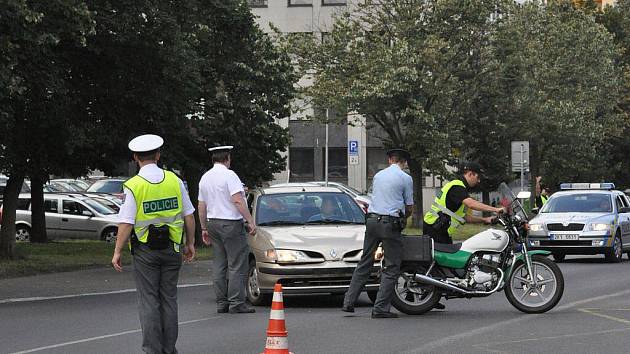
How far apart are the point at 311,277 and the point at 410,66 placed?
28.9 metres

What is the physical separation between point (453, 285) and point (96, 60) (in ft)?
39.0

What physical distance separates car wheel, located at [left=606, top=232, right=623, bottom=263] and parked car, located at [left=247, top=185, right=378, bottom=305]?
1114cm

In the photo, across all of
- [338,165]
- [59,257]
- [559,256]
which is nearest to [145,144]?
[59,257]

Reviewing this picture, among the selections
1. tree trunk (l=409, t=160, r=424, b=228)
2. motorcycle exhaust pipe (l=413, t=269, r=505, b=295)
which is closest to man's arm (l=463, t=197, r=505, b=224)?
motorcycle exhaust pipe (l=413, t=269, r=505, b=295)

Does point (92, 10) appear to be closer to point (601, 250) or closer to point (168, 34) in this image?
point (168, 34)

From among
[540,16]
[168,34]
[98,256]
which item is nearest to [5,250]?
[98,256]

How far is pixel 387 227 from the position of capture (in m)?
14.2

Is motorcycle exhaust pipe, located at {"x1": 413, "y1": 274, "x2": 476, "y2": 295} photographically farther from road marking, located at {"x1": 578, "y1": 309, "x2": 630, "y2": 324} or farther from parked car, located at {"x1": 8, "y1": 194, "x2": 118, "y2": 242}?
parked car, located at {"x1": 8, "y1": 194, "x2": 118, "y2": 242}

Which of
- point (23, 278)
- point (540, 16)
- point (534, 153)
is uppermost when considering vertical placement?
point (540, 16)

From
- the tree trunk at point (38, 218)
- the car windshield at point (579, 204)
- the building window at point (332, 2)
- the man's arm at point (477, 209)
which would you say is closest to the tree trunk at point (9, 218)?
the tree trunk at point (38, 218)

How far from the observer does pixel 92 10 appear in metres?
21.9

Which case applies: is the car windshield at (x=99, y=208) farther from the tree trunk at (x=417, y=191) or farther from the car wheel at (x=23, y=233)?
the tree trunk at (x=417, y=191)

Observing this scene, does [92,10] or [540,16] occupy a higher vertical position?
[540,16]

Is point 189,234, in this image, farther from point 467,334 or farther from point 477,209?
point 477,209
